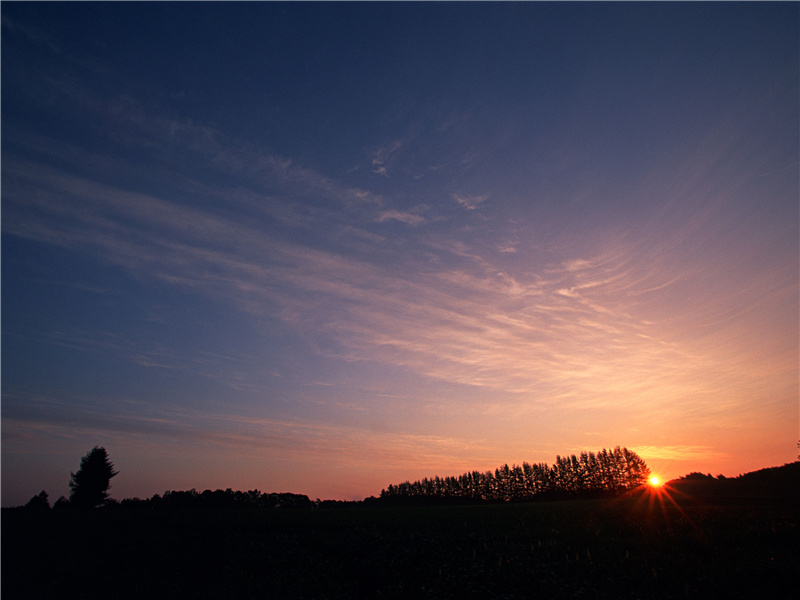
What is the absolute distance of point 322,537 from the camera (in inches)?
1168

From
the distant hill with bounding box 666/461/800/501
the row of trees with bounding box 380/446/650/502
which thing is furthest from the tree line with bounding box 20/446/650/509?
the distant hill with bounding box 666/461/800/501

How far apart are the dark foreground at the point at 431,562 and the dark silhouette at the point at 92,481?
6531 cm

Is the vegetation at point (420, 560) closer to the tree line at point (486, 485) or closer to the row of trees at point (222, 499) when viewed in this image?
the tree line at point (486, 485)

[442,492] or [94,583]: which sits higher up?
[94,583]

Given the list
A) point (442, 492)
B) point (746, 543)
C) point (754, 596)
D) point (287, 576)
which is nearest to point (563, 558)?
point (754, 596)

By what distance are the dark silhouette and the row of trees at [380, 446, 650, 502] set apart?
11723 cm

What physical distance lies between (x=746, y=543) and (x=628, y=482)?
5705 inches

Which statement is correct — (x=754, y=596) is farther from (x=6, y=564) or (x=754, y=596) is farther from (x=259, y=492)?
(x=259, y=492)

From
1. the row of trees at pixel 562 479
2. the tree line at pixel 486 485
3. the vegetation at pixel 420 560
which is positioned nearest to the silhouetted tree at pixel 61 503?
the tree line at pixel 486 485

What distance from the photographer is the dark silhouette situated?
81188mm

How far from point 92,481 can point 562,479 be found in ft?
521

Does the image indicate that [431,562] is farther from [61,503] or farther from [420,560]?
[61,503]

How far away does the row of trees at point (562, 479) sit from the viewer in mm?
138625

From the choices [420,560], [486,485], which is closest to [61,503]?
[420,560]
